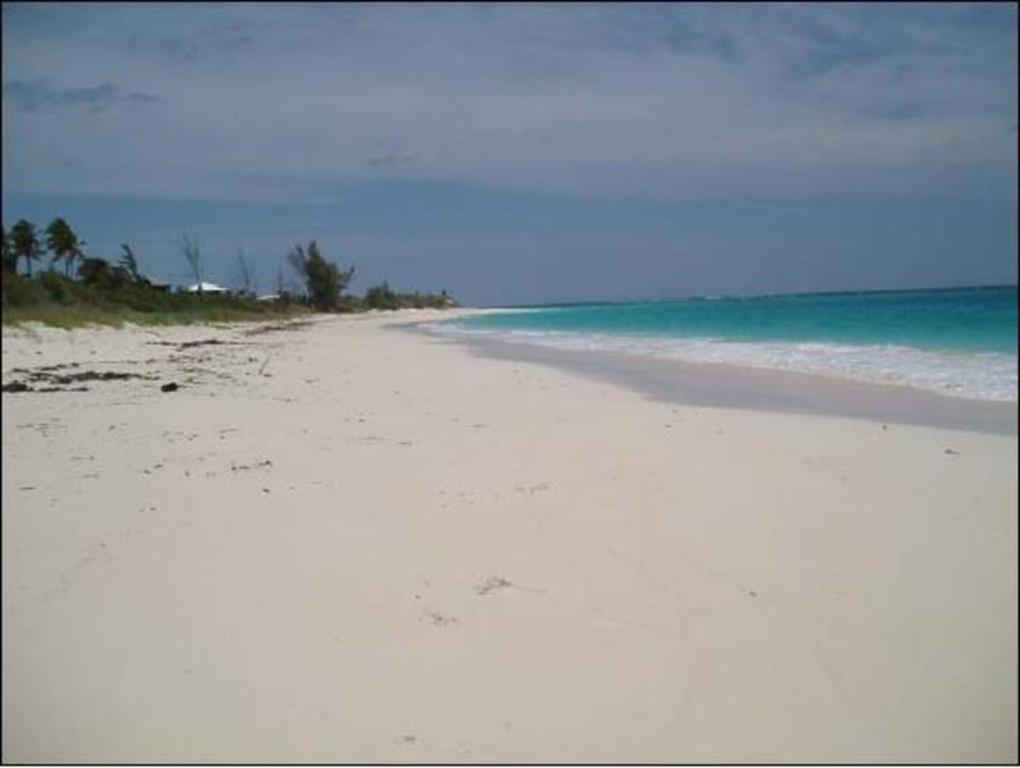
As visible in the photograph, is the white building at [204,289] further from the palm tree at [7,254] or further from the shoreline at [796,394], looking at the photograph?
the shoreline at [796,394]

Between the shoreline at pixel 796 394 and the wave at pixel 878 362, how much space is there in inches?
16.8

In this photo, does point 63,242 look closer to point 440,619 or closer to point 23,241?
point 23,241

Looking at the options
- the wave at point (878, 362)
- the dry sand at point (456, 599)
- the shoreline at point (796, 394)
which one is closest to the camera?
the dry sand at point (456, 599)

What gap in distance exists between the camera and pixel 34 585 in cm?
226

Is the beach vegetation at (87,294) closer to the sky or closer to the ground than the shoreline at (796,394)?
closer to the sky

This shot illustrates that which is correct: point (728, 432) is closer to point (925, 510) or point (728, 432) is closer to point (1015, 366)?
point (925, 510)

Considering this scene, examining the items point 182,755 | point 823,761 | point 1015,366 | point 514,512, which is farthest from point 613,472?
point 1015,366

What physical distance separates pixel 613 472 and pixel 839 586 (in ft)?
6.83

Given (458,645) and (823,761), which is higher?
(458,645)

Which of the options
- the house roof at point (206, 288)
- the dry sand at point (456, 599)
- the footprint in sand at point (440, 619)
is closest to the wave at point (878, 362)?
the dry sand at point (456, 599)

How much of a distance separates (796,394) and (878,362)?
4434 mm

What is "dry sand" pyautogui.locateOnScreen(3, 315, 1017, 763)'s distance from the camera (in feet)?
7.39

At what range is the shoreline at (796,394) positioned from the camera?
7.49m

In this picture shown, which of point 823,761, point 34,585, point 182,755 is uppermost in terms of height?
point 34,585
